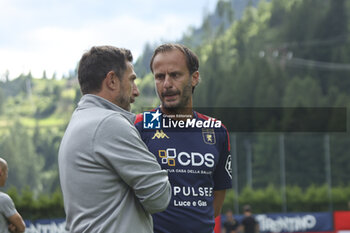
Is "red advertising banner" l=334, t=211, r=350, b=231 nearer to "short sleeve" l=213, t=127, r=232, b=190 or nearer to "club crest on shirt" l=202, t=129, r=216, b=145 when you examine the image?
"short sleeve" l=213, t=127, r=232, b=190

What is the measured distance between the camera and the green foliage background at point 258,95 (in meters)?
29.1

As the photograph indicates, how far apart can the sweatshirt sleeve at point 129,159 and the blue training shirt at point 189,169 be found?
0.90m

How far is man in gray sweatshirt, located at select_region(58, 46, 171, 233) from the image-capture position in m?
2.41

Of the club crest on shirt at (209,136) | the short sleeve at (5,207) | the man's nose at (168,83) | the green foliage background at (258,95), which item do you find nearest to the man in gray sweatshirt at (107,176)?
the man's nose at (168,83)

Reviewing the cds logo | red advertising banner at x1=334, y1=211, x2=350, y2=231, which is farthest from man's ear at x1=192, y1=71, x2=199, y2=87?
red advertising banner at x1=334, y1=211, x2=350, y2=231

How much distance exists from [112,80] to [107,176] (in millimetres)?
430

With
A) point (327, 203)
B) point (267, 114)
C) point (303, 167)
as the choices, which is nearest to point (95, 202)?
point (327, 203)

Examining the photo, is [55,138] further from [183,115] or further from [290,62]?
[290,62]

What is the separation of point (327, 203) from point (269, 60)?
3399 centimetres

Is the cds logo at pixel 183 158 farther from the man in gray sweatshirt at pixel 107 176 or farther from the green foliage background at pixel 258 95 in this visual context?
the green foliage background at pixel 258 95

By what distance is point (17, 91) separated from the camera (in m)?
33.7

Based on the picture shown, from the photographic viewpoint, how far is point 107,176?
2422 millimetres

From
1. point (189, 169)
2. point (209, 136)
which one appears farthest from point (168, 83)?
point (189, 169)

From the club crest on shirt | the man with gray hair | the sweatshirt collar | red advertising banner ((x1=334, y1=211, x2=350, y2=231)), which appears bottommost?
red advertising banner ((x1=334, y1=211, x2=350, y2=231))
